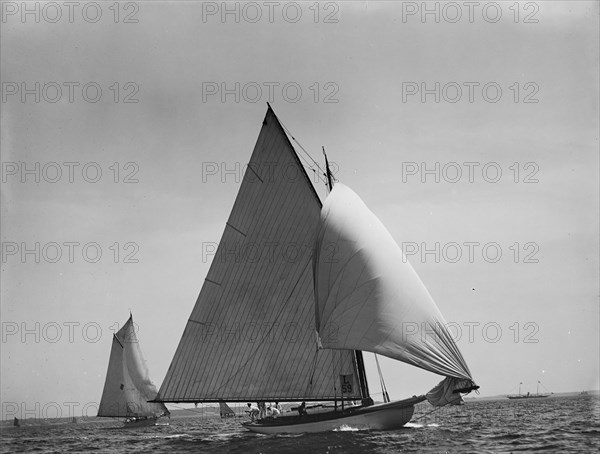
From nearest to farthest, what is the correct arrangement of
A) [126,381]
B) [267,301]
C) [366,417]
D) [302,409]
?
[366,417] → [267,301] → [302,409] → [126,381]

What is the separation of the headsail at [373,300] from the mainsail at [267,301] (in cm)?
389

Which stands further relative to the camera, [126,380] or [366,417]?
[126,380]

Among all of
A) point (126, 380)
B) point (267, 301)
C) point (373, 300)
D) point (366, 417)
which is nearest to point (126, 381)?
point (126, 380)

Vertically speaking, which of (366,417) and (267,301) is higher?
A: (267,301)

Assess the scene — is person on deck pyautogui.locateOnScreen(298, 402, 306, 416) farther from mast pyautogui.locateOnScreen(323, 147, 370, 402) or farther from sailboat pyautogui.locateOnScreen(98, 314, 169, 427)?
sailboat pyautogui.locateOnScreen(98, 314, 169, 427)

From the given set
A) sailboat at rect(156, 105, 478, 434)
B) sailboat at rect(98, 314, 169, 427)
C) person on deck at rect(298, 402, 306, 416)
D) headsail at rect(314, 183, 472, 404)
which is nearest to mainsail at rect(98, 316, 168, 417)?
sailboat at rect(98, 314, 169, 427)

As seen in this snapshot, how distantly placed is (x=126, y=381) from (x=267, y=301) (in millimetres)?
46787

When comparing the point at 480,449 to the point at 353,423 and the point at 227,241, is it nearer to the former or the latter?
the point at 353,423

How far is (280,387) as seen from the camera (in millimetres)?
41156

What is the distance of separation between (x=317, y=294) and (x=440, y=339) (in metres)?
5.84

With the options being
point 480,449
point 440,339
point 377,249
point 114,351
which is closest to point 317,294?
point 377,249

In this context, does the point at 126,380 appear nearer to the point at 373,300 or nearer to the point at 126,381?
the point at 126,381

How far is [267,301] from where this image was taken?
136ft

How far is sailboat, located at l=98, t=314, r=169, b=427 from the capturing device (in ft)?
271
